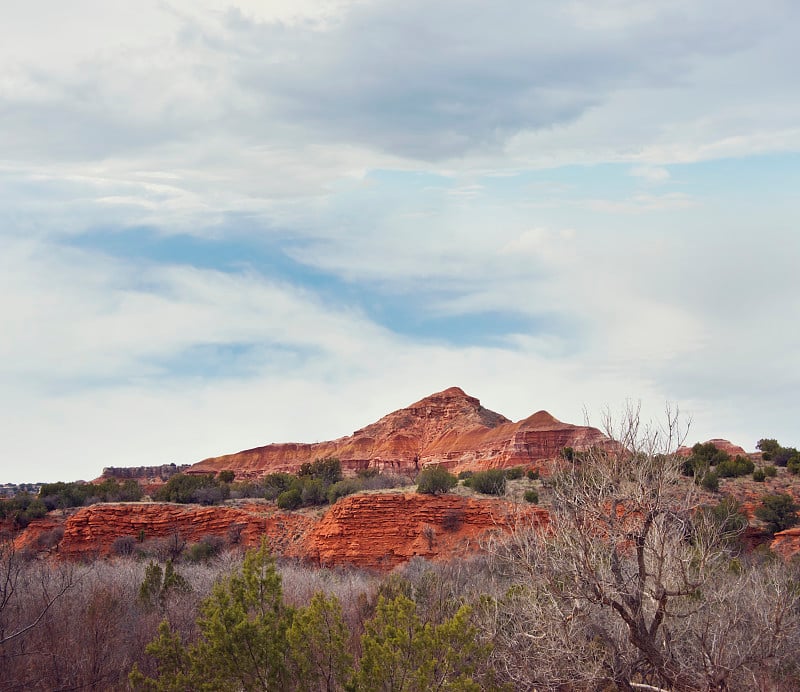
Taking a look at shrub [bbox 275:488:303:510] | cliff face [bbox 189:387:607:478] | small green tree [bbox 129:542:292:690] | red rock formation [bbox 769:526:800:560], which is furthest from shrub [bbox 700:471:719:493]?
small green tree [bbox 129:542:292:690]

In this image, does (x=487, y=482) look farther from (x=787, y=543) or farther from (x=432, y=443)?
(x=432, y=443)

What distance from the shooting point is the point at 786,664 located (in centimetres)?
1373

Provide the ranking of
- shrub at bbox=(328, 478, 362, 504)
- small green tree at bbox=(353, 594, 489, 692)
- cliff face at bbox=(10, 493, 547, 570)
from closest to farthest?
small green tree at bbox=(353, 594, 489, 692) → cliff face at bbox=(10, 493, 547, 570) → shrub at bbox=(328, 478, 362, 504)

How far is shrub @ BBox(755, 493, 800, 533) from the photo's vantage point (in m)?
28.5

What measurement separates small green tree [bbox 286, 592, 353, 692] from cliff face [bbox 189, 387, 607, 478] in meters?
50.3

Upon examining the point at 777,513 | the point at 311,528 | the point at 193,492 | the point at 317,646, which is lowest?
the point at 311,528

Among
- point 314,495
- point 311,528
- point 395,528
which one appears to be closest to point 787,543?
point 395,528

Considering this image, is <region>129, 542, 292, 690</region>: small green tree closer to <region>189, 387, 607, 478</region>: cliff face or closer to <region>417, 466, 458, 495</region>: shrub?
<region>417, 466, 458, 495</region>: shrub

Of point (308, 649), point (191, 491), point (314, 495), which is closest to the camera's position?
point (308, 649)

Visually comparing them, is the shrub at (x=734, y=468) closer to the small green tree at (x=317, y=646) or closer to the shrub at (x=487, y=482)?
the shrub at (x=487, y=482)

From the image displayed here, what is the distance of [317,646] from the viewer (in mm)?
8477

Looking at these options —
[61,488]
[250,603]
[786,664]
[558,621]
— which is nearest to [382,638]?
[250,603]

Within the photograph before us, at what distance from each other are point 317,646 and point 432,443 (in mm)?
67506

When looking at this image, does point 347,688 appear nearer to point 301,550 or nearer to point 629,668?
point 629,668
